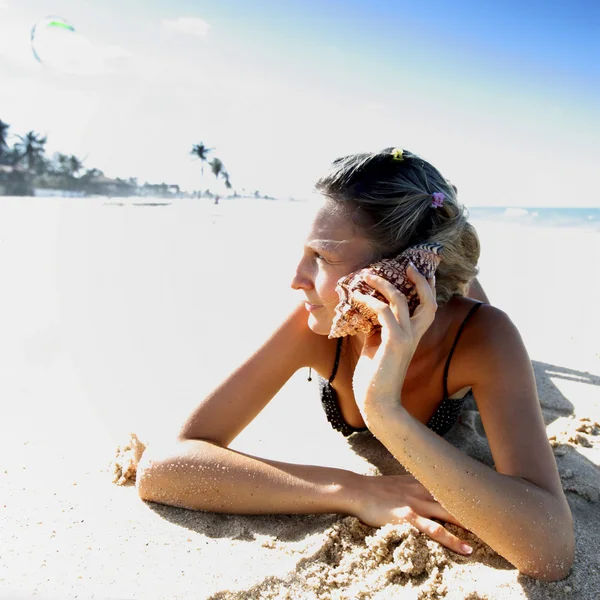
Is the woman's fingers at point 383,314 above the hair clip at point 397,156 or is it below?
below

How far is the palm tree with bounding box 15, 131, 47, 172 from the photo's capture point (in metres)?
60.8

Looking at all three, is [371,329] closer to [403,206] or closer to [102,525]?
[403,206]

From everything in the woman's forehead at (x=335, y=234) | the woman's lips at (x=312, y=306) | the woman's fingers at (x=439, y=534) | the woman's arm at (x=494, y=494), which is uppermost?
the woman's forehead at (x=335, y=234)

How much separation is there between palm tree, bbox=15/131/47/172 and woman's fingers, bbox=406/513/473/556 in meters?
66.8

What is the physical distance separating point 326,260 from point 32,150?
6874cm

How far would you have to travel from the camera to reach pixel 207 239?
50.9ft

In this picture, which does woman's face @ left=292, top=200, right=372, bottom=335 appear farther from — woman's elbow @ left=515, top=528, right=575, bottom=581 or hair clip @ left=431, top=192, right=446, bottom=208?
woman's elbow @ left=515, top=528, right=575, bottom=581

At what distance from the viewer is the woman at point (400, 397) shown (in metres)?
1.77

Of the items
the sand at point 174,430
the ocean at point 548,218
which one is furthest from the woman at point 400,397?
the ocean at point 548,218

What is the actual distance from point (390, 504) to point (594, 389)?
110 inches

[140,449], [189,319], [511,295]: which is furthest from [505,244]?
[140,449]

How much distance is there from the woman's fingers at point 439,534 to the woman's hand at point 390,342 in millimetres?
508

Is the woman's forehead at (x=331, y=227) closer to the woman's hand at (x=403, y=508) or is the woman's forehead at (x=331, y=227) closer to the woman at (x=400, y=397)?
the woman at (x=400, y=397)

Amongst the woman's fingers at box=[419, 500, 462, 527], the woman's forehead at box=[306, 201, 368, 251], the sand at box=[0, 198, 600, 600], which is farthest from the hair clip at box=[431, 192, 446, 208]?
the woman's fingers at box=[419, 500, 462, 527]
